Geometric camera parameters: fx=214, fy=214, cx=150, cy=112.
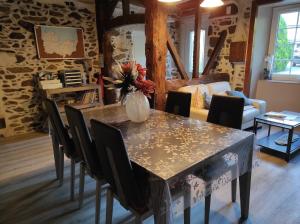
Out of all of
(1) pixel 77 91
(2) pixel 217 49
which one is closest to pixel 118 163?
(1) pixel 77 91

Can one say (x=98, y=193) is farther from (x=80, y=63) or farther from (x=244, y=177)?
(x=80, y=63)

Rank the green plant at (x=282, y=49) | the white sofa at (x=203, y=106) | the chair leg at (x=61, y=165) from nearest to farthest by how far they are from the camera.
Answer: the chair leg at (x=61, y=165) → the white sofa at (x=203, y=106) → the green plant at (x=282, y=49)

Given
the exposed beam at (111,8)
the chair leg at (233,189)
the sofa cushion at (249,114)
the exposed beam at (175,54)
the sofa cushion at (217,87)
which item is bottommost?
the chair leg at (233,189)

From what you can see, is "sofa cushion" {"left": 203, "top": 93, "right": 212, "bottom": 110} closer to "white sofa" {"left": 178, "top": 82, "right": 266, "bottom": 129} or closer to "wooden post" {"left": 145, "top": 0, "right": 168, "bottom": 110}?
"white sofa" {"left": 178, "top": 82, "right": 266, "bottom": 129}

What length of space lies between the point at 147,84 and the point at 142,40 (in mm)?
3670

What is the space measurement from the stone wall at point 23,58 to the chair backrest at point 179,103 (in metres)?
2.71

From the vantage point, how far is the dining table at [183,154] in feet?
3.89

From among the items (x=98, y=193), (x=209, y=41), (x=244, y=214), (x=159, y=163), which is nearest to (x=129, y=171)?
(x=159, y=163)

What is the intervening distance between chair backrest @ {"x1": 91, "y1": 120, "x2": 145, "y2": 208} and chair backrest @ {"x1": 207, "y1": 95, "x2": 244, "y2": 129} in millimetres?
1134

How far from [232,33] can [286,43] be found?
101cm

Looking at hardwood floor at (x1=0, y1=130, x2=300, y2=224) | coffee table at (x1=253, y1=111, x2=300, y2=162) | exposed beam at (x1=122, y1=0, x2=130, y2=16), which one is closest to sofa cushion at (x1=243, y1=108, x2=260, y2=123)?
coffee table at (x1=253, y1=111, x2=300, y2=162)

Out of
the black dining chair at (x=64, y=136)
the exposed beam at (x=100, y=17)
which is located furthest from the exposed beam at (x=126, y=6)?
the black dining chair at (x=64, y=136)

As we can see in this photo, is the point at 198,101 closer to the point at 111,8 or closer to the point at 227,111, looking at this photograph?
the point at 227,111

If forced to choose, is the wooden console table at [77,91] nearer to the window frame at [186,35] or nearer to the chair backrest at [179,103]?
the chair backrest at [179,103]
